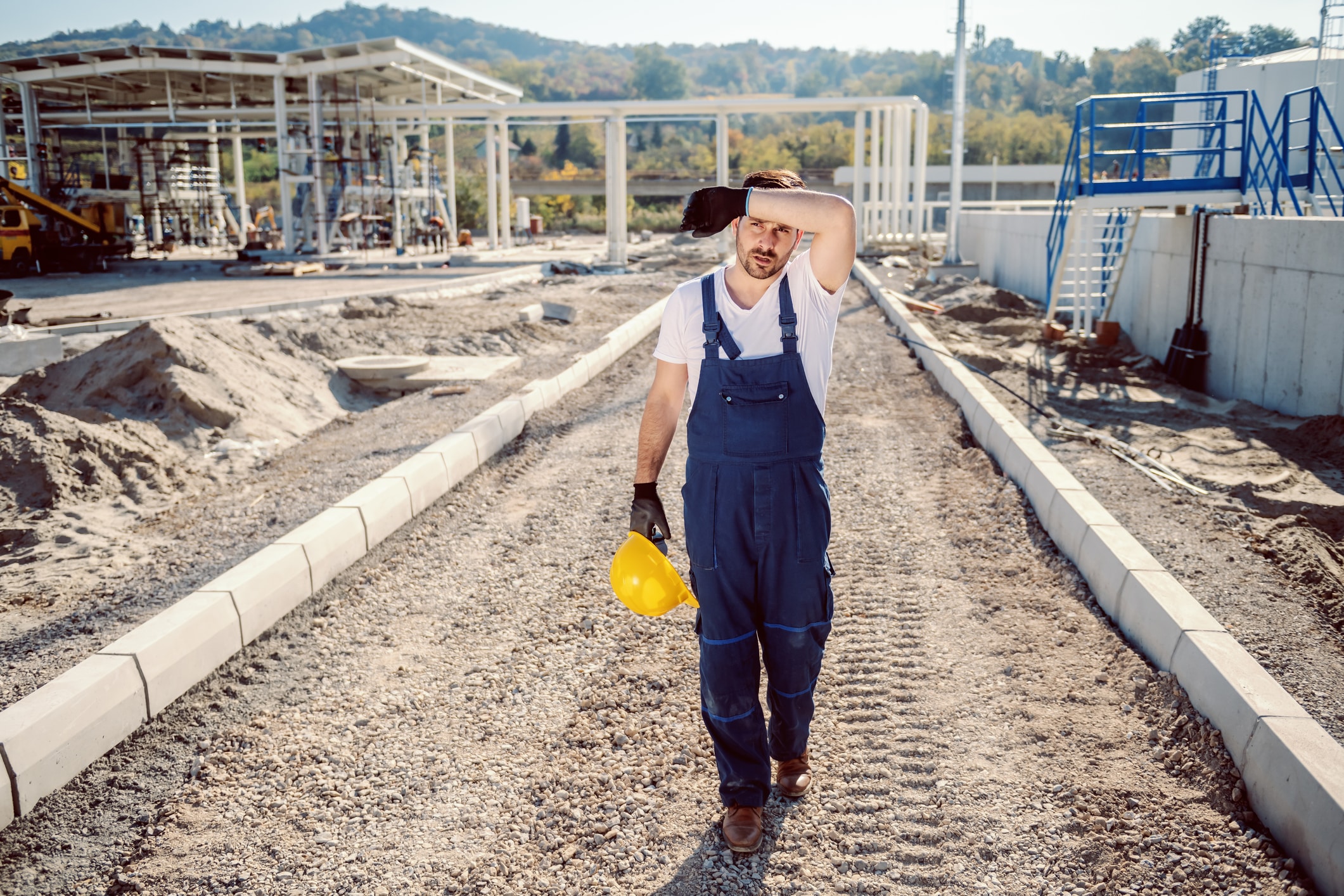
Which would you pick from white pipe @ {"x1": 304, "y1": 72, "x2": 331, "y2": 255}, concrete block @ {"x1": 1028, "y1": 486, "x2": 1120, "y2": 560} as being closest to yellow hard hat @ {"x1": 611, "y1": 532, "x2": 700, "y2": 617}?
concrete block @ {"x1": 1028, "y1": 486, "x2": 1120, "y2": 560}

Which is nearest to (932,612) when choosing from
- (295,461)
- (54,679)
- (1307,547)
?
(1307,547)

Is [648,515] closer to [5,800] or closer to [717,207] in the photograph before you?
[717,207]

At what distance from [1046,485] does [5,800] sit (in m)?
5.27

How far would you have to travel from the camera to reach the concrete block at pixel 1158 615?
3963 mm

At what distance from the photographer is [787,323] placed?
2877 millimetres

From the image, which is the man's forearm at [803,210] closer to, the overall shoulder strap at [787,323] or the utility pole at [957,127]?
the overall shoulder strap at [787,323]

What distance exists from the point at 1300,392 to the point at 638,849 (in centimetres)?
806

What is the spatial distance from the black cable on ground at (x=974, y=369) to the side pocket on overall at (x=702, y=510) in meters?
6.37

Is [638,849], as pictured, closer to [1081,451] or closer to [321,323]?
[1081,451]

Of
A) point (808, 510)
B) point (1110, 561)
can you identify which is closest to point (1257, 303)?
point (1110, 561)

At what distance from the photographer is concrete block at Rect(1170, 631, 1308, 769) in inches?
129

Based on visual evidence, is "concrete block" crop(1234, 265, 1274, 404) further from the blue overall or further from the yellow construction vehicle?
the yellow construction vehicle

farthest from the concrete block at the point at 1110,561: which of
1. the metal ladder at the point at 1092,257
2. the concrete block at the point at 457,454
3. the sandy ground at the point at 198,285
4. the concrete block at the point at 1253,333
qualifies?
the sandy ground at the point at 198,285

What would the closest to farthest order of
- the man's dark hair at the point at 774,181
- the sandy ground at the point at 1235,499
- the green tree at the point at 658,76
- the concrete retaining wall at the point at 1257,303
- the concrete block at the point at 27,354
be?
1. the man's dark hair at the point at 774,181
2. the sandy ground at the point at 1235,499
3. the concrete retaining wall at the point at 1257,303
4. the concrete block at the point at 27,354
5. the green tree at the point at 658,76
